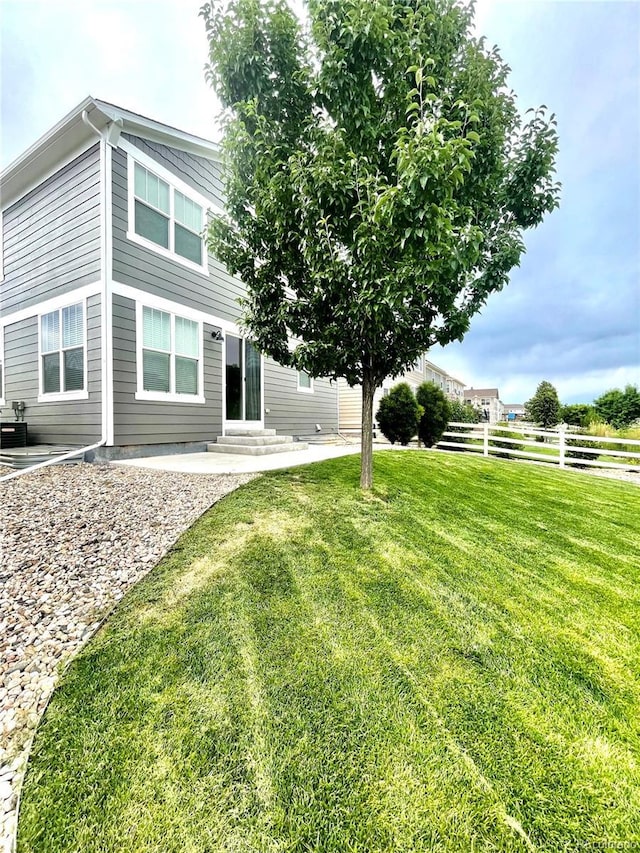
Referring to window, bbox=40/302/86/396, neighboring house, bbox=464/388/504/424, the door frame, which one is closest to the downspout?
window, bbox=40/302/86/396

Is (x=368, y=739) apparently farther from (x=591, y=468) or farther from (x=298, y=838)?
(x=591, y=468)

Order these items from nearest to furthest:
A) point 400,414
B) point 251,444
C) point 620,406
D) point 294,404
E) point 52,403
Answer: point 52,403 < point 251,444 < point 400,414 < point 294,404 < point 620,406

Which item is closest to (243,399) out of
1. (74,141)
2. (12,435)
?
(12,435)

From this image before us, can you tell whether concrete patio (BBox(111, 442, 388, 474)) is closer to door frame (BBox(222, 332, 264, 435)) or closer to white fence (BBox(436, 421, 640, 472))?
door frame (BBox(222, 332, 264, 435))

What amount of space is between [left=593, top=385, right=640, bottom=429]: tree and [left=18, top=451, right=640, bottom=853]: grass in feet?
77.5

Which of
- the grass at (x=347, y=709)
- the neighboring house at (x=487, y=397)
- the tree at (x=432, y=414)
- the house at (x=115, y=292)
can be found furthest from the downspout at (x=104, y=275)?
the neighboring house at (x=487, y=397)

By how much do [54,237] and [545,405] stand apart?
2943cm

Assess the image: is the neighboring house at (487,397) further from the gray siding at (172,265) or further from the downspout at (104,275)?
the downspout at (104,275)

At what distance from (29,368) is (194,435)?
3616mm

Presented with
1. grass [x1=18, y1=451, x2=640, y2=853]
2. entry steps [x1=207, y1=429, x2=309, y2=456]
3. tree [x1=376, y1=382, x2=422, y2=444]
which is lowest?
grass [x1=18, y1=451, x2=640, y2=853]

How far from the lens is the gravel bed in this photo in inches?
65.2

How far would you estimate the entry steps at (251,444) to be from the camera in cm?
798

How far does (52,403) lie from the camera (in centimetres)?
714

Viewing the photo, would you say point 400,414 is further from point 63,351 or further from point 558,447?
point 63,351
